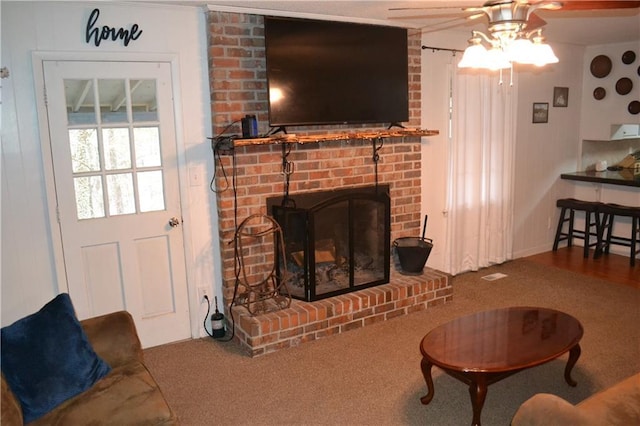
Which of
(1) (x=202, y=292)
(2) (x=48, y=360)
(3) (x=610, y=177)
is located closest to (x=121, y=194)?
(1) (x=202, y=292)

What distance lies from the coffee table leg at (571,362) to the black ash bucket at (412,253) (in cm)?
147

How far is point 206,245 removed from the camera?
379 centimetres

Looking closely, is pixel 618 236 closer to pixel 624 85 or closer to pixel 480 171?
pixel 624 85

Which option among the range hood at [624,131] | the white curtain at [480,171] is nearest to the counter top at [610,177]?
the range hood at [624,131]

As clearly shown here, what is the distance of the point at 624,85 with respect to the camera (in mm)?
5590

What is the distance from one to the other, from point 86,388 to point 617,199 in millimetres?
5589

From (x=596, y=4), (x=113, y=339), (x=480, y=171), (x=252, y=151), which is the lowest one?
(x=113, y=339)

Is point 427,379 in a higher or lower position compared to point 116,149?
Answer: lower

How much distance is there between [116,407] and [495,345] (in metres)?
1.89

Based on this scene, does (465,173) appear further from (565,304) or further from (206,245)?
(206,245)

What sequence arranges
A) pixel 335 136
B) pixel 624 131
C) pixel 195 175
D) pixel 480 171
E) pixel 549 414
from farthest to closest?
pixel 624 131
pixel 480 171
pixel 335 136
pixel 195 175
pixel 549 414

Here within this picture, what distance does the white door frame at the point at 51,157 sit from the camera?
3.14 metres

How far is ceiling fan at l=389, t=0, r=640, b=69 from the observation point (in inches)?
82.6

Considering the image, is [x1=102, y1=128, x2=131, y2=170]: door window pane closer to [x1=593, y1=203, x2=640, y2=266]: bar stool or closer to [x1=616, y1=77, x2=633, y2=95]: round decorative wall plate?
[x1=593, y1=203, x2=640, y2=266]: bar stool
